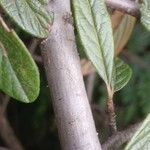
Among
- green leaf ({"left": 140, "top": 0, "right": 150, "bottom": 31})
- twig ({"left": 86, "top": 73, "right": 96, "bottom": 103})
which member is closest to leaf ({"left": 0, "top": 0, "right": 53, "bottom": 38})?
green leaf ({"left": 140, "top": 0, "right": 150, "bottom": 31})

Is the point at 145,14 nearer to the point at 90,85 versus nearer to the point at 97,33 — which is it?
the point at 97,33

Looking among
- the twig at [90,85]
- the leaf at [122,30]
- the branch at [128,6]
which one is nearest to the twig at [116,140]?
the branch at [128,6]

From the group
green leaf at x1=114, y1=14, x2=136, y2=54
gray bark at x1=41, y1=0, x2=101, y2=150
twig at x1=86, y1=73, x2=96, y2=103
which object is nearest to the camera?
gray bark at x1=41, y1=0, x2=101, y2=150

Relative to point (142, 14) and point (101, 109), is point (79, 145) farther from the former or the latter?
point (101, 109)

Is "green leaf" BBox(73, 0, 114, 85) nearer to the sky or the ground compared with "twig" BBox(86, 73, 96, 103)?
nearer to the sky

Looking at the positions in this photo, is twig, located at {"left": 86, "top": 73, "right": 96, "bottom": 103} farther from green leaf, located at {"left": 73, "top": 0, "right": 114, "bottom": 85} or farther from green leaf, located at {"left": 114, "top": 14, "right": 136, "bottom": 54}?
green leaf, located at {"left": 73, "top": 0, "right": 114, "bottom": 85}

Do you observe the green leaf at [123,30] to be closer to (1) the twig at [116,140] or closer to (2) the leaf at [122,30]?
(2) the leaf at [122,30]

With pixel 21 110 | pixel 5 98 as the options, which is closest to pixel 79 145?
pixel 5 98
